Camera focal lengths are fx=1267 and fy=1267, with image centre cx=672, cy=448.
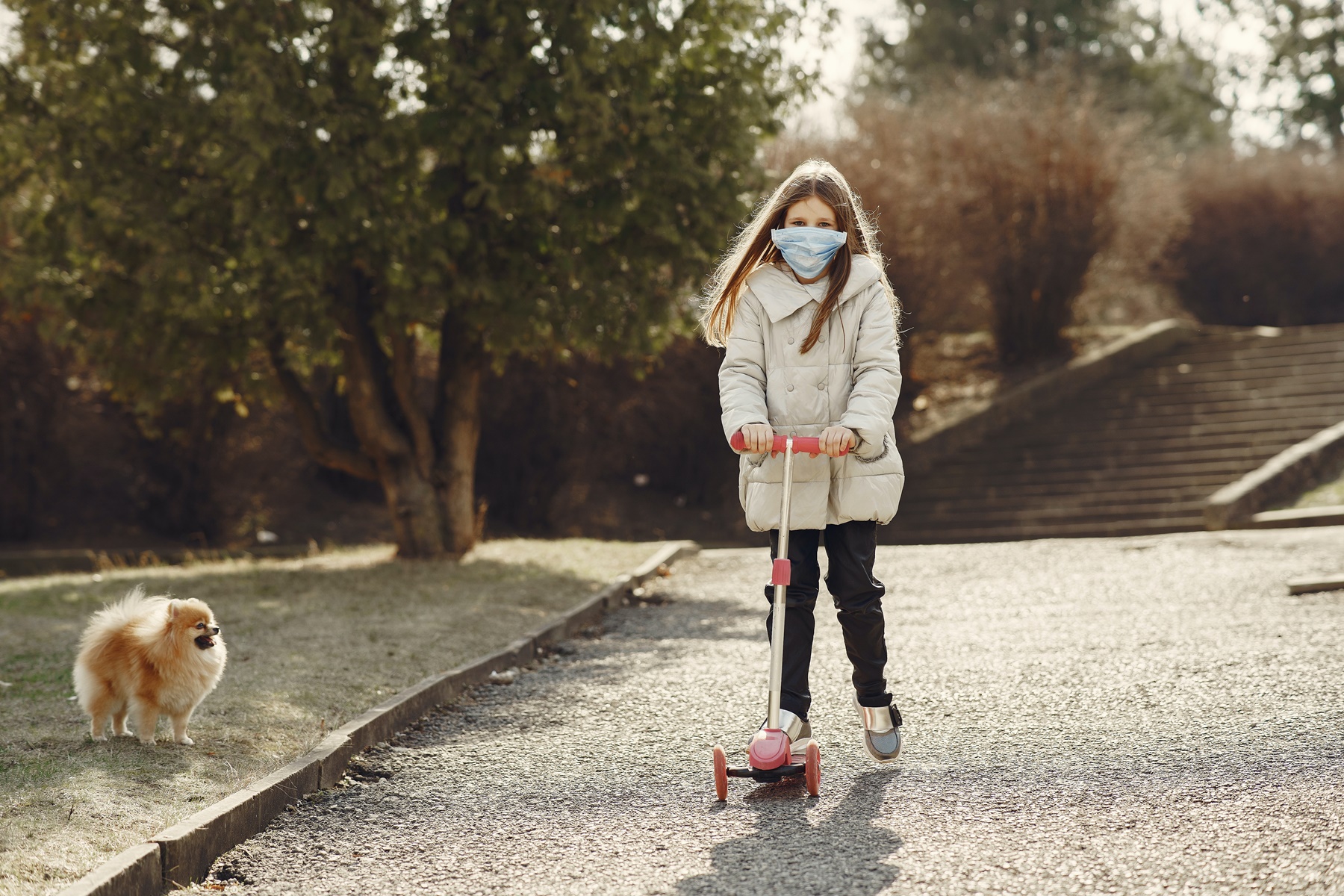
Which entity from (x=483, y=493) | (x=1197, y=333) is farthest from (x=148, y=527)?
(x=1197, y=333)

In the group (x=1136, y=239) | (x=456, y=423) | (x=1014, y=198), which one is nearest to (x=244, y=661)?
(x=456, y=423)

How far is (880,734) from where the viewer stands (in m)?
4.76

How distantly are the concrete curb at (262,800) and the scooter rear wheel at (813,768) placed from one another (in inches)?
75.2

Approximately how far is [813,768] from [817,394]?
4.36 ft

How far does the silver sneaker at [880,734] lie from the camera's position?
15.6ft

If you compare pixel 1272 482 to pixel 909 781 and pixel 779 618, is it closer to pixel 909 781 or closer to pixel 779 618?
pixel 909 781

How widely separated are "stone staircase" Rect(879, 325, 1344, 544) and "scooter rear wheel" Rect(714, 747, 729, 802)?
1204cm

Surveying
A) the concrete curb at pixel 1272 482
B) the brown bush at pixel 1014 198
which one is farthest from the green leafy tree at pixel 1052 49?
the concrete curb at pixel 1272 482

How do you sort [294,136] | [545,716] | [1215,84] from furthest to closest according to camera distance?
[1215,84], [294,136], [545,716]

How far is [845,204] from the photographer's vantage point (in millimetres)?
4648

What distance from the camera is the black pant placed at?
15.2ft

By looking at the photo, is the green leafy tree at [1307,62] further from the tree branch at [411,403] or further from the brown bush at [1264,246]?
the tree branch at [411,403]

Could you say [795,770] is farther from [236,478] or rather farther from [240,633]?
[236,478]

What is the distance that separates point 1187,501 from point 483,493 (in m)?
9.29
